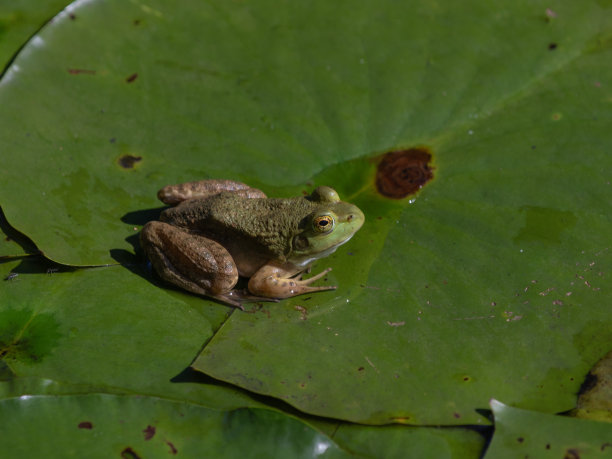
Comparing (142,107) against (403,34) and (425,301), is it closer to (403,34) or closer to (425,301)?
(403,34)

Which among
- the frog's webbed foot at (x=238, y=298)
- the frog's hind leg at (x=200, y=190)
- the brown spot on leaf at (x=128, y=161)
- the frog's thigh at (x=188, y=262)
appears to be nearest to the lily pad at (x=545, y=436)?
the frog's webbed foot at (x=238, y=298)

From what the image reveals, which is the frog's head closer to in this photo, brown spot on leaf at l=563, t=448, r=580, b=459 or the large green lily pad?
the large green lily pad

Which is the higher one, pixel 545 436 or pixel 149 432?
pixel 149 432

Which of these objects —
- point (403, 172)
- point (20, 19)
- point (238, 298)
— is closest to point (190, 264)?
point (238, 298)

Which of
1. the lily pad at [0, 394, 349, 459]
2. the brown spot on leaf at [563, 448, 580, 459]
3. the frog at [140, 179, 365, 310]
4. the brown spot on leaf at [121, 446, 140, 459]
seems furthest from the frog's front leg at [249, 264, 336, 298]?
the brown spot on leaf at [563, 448, 580, 459]

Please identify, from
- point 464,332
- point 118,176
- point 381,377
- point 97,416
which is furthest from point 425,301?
point 118,176

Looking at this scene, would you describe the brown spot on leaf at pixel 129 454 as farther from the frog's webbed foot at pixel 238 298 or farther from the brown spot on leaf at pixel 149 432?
the frog's webbed foot at pixel 238 298

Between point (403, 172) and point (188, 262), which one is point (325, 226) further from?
point (188, 262)
